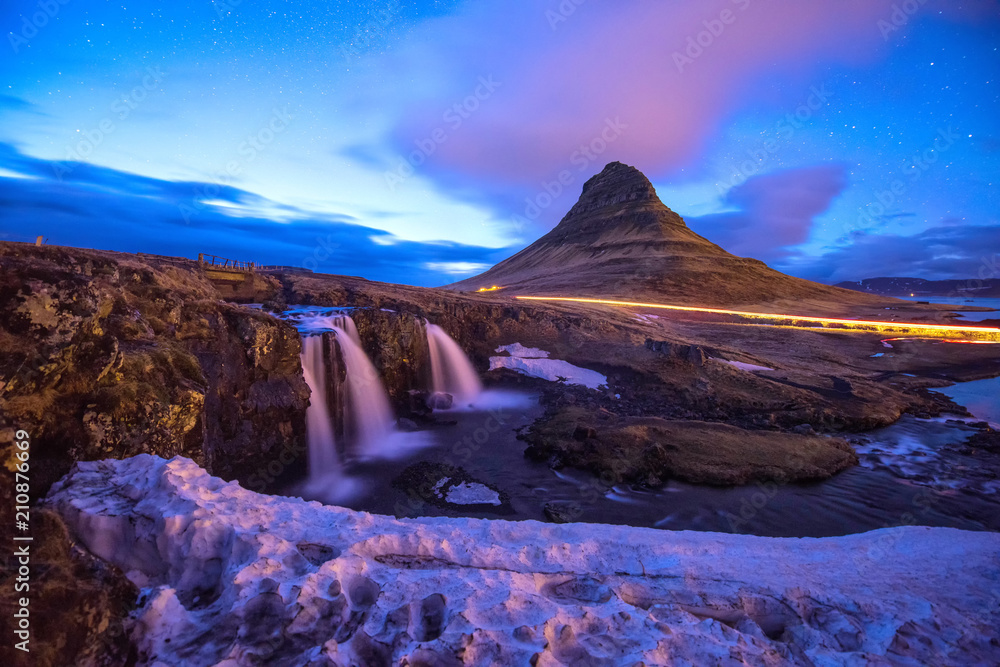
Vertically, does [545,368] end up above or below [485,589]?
above

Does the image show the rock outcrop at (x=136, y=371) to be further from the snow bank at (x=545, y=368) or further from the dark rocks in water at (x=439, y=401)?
the snow bank at (x=545, y=368)

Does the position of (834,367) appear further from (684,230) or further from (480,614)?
(684,230)

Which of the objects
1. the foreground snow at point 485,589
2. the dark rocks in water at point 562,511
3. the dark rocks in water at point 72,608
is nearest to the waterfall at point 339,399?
the dark rocks in water at point 562,511

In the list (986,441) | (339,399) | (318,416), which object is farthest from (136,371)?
(986,441)

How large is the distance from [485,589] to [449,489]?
6720 millimetres

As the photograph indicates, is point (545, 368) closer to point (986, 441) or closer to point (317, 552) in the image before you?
point (986, 441)

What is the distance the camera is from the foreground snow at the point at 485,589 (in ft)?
11.2

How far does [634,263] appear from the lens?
83562 millimetres

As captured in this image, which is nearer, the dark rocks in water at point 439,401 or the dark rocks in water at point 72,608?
the dark rocks in water at point 72,608

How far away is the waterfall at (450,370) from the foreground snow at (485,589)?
12913mm

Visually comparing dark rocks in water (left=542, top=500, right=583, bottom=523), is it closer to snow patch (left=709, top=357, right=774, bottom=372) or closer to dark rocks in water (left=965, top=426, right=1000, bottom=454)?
dark rocks in water (left=965, top=426, right=1000, bottom=454)

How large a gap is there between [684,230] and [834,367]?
8436cm

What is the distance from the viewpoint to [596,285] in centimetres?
7500

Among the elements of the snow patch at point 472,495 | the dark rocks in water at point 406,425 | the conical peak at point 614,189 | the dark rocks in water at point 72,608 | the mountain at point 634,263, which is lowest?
the snow patch at point 472,495
